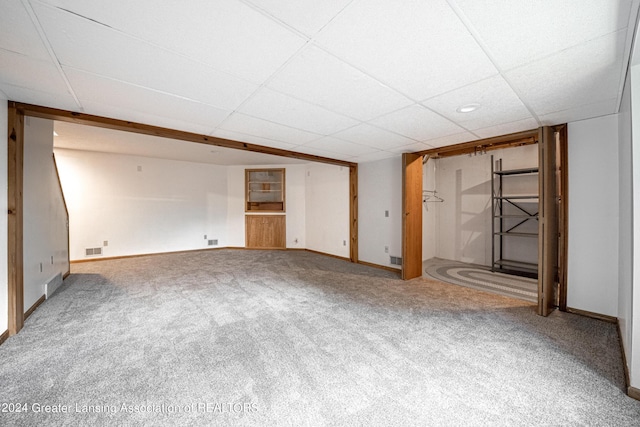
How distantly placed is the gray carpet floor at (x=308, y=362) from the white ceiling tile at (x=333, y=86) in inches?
82.1

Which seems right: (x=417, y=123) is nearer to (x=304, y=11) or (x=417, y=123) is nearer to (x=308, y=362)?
(x=304, y=11)

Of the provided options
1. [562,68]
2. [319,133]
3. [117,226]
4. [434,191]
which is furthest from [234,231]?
[562,68]

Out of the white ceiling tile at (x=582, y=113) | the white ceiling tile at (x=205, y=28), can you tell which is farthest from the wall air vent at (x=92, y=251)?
the white ceiling tile at (x=582, y=113)

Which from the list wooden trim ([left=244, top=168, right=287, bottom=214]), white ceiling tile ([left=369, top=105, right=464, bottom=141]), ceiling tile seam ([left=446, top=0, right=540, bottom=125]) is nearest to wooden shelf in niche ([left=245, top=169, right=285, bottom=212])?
wooden trim ([left=244, top=168, right=287, bottom=214])

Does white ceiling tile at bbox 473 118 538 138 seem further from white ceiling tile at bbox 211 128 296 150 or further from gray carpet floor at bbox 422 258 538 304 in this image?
white ceiling tile at bbox 211 128 296 150

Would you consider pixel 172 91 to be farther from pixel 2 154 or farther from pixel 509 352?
pixel 509 352

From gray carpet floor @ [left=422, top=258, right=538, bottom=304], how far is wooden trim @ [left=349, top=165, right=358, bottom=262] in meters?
1.45

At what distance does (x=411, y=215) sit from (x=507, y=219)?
7.40 ft

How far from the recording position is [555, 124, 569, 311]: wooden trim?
285 centimetres

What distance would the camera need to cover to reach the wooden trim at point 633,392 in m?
1.52

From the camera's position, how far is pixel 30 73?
178 centimetres

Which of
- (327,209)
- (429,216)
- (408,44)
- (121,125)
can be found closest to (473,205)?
(429,216)

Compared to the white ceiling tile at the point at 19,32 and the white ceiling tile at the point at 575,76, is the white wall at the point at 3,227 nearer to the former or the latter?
the white ceiling tile at the point at 19,32

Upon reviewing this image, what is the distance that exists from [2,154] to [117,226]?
4.02 m
